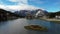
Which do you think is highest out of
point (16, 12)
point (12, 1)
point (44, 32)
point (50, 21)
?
point (12, 1)

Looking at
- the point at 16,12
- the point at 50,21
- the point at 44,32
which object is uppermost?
the point at 16,12

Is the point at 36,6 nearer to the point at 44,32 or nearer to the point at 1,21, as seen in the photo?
the point at 44,32

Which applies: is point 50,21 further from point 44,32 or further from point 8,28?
point 8,28

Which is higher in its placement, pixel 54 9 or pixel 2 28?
pixel 54 9

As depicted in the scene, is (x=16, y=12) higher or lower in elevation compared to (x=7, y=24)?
higher

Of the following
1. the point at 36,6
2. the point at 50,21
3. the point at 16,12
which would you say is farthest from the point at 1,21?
the point at 50,21

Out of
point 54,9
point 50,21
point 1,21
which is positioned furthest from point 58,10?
point 1,21

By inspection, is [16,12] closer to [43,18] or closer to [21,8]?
[21,8]
